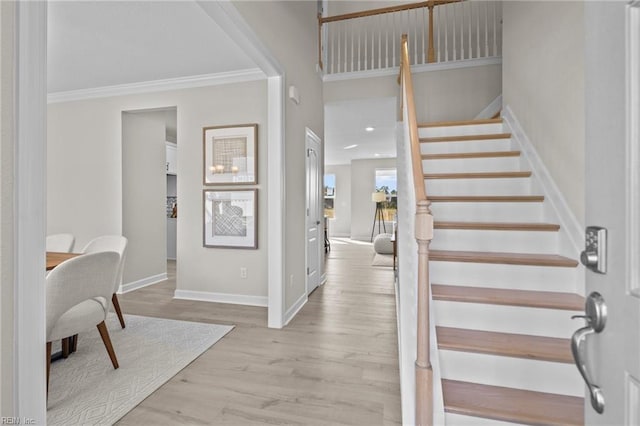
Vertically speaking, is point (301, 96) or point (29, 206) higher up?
point (301, 96)

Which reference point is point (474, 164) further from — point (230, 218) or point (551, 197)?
point (230, 218)

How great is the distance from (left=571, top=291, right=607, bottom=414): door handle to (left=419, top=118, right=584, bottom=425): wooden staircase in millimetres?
858

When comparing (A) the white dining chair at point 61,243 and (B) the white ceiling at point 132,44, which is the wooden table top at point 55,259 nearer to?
(A) the white dining chair at point 61,243

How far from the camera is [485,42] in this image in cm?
442

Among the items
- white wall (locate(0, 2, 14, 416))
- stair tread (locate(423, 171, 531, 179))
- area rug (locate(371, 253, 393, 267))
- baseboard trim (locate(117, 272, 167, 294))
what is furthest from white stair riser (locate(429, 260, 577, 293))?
baseboard trim (locate(117, 272, 167, 294))

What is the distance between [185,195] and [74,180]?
1.71 metres

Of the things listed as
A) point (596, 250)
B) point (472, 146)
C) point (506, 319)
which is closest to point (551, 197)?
point (472, 146)

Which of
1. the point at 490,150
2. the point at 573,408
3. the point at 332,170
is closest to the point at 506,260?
the point at 573,408

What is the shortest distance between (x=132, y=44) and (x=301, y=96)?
5.62 ft

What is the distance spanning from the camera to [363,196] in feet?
33.4

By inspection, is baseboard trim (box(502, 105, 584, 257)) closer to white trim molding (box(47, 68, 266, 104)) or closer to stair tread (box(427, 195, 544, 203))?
stair tread (box(427, 195, 544, 203))

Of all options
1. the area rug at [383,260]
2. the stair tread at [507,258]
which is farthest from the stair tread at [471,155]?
the area rug at [383,260]

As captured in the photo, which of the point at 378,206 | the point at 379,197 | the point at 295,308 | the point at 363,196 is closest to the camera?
the point at 295,308

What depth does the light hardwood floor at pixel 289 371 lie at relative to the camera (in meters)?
1.66
